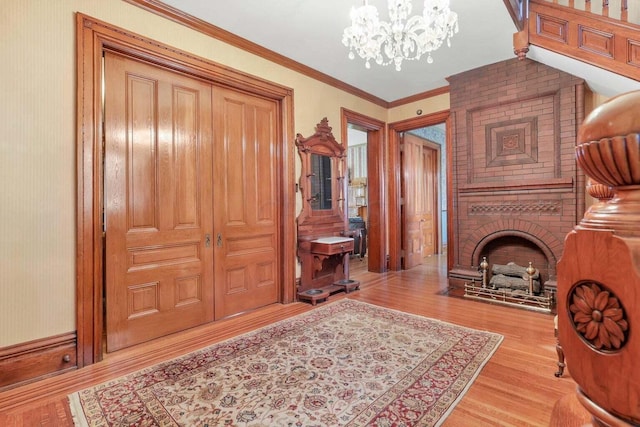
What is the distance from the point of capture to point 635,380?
272 mm

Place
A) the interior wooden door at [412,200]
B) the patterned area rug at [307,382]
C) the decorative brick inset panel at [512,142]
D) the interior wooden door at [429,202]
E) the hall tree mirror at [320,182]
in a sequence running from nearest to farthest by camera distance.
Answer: the patterned area rug at [307,382], the decorative brick inset panel at [512,142], the hall tree mirror at [320,182], the interior wooden door at [412,200], the interior wooden door at [429,202]

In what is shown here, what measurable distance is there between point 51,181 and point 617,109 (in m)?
3.00

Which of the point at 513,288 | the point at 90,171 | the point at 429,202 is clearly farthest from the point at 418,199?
the point at 90,171

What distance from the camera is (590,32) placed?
2.90 m

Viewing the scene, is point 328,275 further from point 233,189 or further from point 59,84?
point 59,84

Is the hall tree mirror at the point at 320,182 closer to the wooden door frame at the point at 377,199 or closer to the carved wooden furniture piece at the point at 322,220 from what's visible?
the carved wooden furniture piece at the point at 322,220

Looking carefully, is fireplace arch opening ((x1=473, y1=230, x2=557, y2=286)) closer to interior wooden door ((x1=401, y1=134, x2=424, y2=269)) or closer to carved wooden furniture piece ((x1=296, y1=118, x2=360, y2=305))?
interior wooden door ((x1=401, y1=134, x2=424, y2=269))

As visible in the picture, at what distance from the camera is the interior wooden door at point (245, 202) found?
3334 millimetres

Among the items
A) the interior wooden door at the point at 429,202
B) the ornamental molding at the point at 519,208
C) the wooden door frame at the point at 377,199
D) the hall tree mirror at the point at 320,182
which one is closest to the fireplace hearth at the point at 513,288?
the ornamental molding at the point at 519,208

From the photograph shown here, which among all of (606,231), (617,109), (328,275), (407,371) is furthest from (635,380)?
(328,275)

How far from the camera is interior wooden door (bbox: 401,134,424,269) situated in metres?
5.72

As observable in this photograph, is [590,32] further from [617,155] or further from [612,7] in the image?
[617,155]

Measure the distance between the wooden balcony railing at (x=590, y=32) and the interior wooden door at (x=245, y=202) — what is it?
293 cm

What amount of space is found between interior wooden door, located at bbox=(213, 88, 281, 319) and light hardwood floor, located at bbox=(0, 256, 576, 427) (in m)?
0.30
